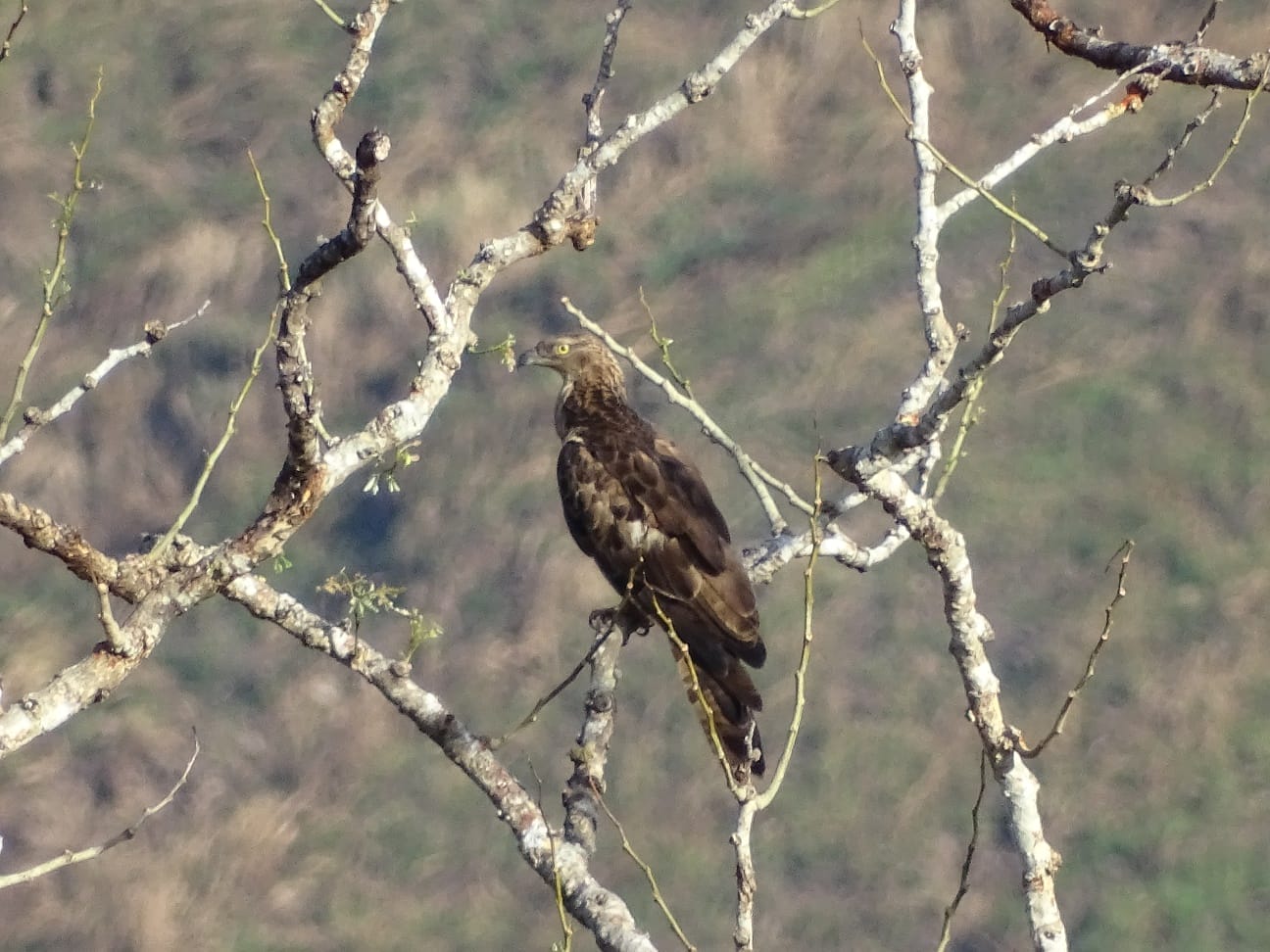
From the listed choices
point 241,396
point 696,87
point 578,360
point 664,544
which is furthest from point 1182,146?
point 578,360

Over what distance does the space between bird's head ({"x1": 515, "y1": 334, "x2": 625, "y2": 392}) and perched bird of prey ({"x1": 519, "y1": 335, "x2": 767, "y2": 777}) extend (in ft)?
0.46

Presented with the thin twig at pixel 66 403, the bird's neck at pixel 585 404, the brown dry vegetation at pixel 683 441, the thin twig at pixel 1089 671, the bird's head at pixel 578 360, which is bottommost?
the thin twig at pixel 1089 671

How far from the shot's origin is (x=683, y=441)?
1856 cm

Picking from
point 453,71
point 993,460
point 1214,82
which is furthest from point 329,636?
point 453,71

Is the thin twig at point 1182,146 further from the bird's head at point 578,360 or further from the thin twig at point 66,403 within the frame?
the bird's head at point 578,360

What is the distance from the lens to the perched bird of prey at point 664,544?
7.96 meters

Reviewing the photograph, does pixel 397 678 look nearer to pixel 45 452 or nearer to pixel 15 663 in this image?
pixel 15 663

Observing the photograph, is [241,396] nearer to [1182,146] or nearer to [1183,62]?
[1182,146]

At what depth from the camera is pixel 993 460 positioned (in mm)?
18219

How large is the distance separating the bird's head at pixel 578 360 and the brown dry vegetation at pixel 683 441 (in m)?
6.64

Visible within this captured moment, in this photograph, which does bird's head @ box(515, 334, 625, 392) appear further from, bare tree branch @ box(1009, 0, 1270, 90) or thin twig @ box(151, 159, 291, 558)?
thin twig @ box(151, 159, 291, 558)

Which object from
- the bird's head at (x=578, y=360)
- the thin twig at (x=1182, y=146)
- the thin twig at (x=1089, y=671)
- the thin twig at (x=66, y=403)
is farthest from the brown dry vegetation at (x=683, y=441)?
the thin twig at (x=1182, y=146)

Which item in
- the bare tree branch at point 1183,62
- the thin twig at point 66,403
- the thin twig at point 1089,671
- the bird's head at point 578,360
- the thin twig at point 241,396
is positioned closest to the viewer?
the thin twig at point 241,396

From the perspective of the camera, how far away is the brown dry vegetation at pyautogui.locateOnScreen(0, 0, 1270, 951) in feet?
52.4
